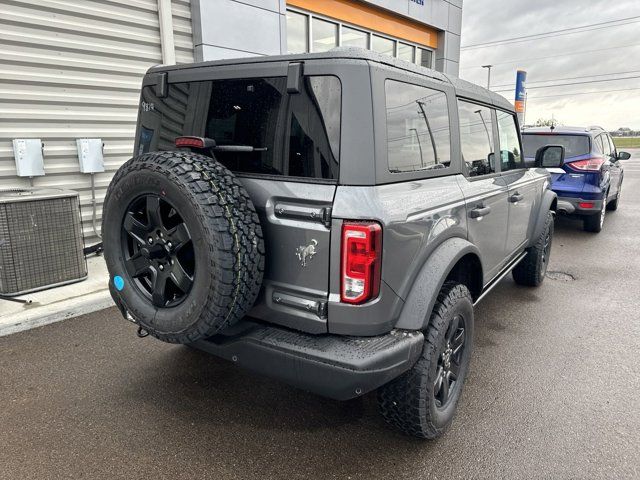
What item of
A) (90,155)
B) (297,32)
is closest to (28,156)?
(90,155)

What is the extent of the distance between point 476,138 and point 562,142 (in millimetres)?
5073

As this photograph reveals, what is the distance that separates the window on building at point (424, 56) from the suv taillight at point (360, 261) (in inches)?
447

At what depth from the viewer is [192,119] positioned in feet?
8.27

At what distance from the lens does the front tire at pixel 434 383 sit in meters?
2.24

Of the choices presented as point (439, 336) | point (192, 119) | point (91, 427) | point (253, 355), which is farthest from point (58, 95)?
point (439, 336)

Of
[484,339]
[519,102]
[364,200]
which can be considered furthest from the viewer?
[519,102]

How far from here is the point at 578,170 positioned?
710cm

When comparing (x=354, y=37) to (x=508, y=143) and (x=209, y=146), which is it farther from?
(x=209, y=146)

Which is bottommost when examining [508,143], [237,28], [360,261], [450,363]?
[450,363]

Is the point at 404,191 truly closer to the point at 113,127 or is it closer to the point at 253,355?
the point at 253,355

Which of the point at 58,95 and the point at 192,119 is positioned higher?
the point at 58,95

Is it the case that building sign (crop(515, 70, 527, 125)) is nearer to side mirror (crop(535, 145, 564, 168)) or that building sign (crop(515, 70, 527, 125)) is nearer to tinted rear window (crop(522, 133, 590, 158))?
tinted rear window (crop(522, 133, 590, 158))

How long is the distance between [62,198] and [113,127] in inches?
76.7

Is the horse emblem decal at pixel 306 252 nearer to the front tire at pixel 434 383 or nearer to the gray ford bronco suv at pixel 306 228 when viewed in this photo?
the gray ford bronco suv at pixel 306 228
